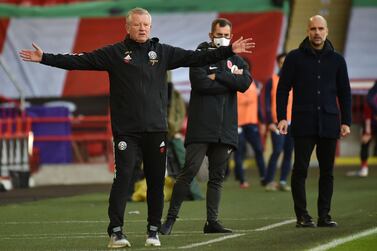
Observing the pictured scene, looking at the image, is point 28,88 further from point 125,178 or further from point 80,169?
point 125,178

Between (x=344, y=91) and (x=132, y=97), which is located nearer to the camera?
(x=132, y=97)

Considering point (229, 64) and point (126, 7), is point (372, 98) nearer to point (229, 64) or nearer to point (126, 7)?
point (126, 7)

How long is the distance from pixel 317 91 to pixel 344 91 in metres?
0.28

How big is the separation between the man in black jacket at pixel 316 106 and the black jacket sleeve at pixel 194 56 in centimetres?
162

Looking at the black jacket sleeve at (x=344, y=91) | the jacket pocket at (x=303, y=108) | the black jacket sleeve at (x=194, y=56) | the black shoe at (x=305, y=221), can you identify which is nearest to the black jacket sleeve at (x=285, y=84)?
the jacket pocket at (x=303, y=108)

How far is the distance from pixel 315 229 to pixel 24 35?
15800 mm

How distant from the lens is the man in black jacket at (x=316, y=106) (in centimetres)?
1239

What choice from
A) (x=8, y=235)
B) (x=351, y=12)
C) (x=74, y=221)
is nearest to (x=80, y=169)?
(x=351, y=12)

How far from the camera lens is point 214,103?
12422 millimetres

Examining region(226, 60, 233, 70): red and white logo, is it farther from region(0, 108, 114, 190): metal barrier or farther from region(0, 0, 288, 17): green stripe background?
region(0, 0, 288, 17): green stripe background

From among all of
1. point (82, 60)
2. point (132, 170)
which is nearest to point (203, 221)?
point (132, 170)

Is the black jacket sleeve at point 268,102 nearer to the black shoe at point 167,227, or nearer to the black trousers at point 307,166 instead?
the black trousers at point 307,166

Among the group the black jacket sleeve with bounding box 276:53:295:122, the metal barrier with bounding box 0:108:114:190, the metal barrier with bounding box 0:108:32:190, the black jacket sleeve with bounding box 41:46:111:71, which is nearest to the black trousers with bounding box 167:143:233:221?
the black jacket sleeve with bounding box 276:53:295:122

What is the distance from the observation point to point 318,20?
12.3 meters
